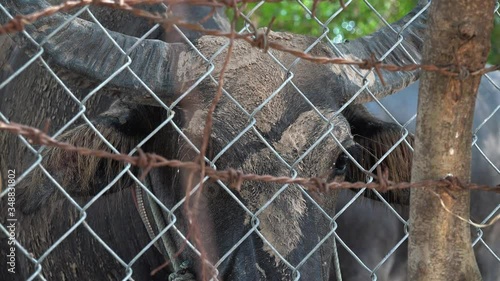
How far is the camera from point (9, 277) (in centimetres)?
446

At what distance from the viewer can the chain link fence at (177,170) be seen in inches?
105

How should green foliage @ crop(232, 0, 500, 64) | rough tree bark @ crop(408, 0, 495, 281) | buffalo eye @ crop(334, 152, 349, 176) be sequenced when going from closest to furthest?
rough tree bark @ crop(408, 0, 495, 281) < buffalo eye @ crop(334, 152, 349, 176) < green foliage @ crop(232, 0, 500, 64)

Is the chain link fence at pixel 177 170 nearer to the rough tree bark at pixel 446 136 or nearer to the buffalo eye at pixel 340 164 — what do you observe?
the buffalo eye at pixel 340 164

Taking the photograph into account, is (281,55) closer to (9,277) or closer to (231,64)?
(231,64)

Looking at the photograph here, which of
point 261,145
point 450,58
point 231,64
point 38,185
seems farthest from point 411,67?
point 38,185

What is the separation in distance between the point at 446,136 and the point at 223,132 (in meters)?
1.05

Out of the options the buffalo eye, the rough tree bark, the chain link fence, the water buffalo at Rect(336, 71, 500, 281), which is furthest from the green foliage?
the rough tree bark

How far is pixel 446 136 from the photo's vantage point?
213cm

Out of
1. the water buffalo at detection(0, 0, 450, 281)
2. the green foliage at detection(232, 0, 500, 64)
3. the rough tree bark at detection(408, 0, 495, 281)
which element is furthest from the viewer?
the green foliage at detection(232, 0, 500, 64)

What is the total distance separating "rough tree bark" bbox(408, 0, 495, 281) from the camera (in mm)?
2096

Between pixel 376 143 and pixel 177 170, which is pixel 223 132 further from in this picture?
pixel 376 143

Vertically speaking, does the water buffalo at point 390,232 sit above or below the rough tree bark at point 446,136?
below

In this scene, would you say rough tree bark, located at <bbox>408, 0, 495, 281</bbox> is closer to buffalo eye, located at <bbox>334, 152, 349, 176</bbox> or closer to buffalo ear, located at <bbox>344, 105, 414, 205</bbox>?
buffalo eye, located at <bbox>334, 152, 349, 176</bbox>

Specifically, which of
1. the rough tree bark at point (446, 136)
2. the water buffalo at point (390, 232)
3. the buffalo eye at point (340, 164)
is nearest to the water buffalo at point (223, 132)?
the buffalo eye at point (340, 164)
